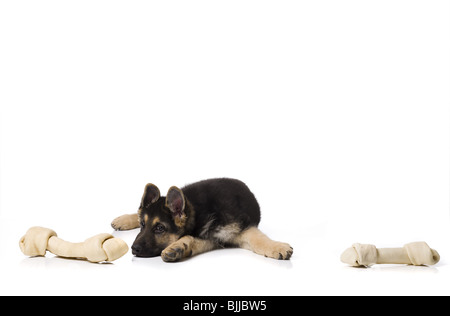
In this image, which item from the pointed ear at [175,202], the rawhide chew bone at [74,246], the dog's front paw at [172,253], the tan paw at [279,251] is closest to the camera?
the rawhide chew bone at [74,246]

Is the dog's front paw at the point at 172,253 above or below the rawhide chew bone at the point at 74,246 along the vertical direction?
below

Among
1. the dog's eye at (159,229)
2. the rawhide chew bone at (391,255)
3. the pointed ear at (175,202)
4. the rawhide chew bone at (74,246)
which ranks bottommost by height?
the rawhide chew bone at (391,255)

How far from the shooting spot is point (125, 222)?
9102 mm

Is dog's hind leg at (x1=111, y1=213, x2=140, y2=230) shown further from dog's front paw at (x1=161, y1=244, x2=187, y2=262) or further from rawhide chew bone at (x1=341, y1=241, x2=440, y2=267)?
rawhide chew bone at (x1=341, y1=241, x2=440, y2=267)

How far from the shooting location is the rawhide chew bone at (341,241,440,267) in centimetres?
661

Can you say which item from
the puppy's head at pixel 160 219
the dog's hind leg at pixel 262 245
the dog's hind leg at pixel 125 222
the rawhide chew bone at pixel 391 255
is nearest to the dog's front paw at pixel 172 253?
the puppy's head at pixel 160 219

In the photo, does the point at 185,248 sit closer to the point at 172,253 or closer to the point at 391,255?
the point at 172,253

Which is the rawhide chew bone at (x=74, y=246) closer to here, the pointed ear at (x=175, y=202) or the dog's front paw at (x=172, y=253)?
the dog's front paw at (x=172, y=253)

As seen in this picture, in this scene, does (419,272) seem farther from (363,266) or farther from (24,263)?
(24,263)

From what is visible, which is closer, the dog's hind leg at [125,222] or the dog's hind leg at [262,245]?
the dog's hind leg at [262,245]

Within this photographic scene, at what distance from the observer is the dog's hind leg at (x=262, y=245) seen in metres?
7.02

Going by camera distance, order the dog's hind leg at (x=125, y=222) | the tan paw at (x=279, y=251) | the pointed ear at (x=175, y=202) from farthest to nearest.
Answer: the dog's hind leg at (x=125, y=222)
the pointed ear at (x=175, y=202)
the tan paw at (x=279, y=251)

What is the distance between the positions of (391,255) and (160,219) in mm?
2977

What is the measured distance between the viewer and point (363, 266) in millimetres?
6758
